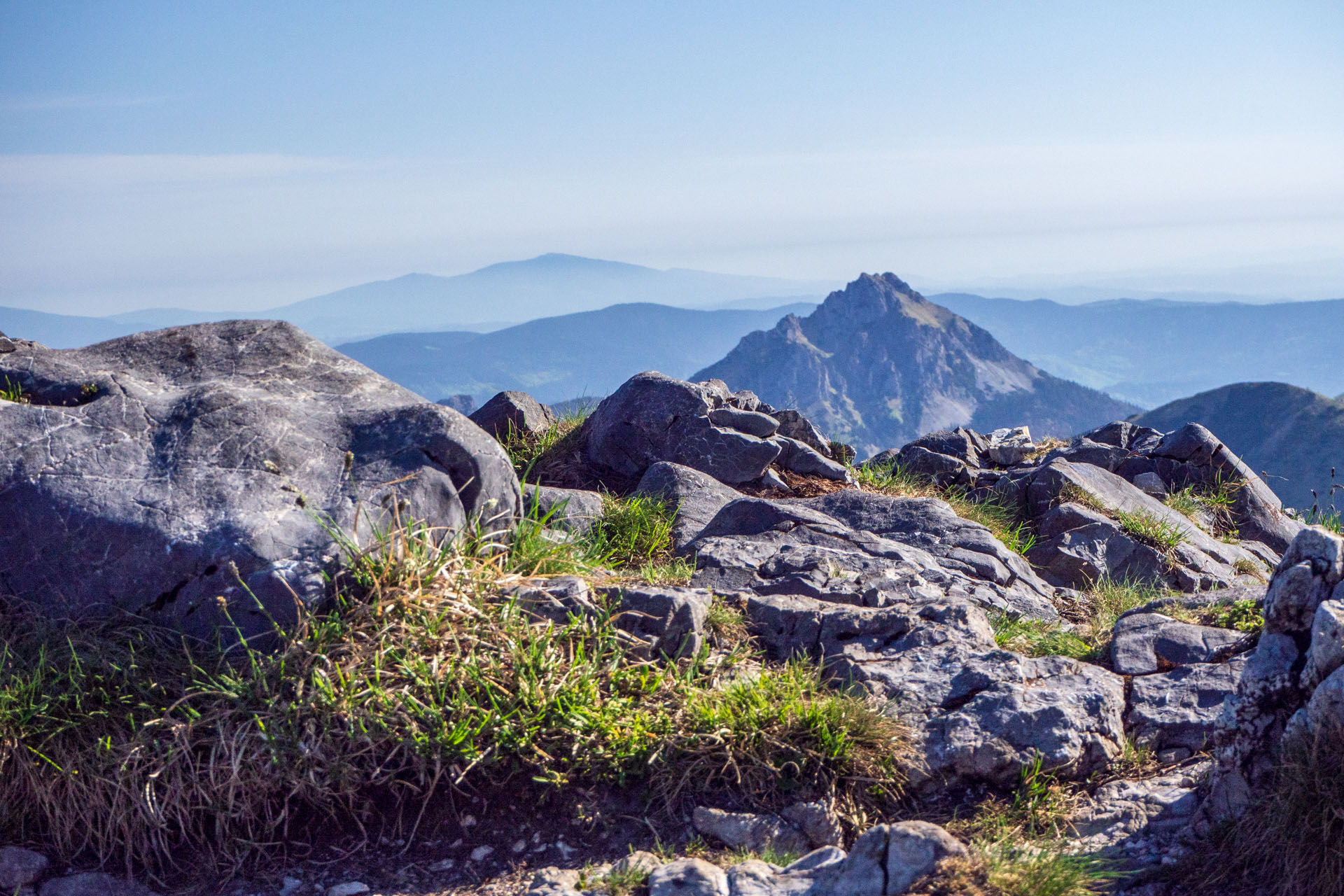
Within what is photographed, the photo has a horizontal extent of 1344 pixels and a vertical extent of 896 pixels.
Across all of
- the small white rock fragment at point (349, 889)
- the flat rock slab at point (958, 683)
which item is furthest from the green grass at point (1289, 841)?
the small white rock fragment at point (349, 889)

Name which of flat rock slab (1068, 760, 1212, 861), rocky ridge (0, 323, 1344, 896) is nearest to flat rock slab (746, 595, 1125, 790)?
rocky ridge (0, 323, 1344, 896)

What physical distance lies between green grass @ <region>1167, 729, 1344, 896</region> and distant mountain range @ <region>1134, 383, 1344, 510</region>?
171864 mm

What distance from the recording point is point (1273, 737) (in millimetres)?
4469

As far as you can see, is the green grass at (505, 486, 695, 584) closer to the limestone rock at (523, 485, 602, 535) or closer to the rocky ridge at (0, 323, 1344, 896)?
the limestone rock at (523, 485, 602, 535)

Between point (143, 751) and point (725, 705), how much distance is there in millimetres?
3358

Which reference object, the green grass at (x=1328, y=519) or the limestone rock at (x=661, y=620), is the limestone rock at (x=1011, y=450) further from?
the limestone rock at (x=661, y=620)

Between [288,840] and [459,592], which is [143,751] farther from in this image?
[459,592]

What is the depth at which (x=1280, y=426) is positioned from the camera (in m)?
179

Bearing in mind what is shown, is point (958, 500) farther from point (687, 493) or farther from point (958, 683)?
point (958, 683)

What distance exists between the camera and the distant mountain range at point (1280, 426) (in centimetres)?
16238

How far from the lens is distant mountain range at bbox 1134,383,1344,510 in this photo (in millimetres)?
162375

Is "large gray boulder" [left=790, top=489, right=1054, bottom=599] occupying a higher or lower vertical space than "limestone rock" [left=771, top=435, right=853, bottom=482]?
lower

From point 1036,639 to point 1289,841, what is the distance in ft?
9.65

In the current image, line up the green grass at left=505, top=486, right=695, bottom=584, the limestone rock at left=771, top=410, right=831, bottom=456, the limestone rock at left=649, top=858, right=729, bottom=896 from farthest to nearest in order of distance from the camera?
the limestone rock at left=771, top=410, right=831, bottom=456, the green grass at left=505, top=486, right=695, bottom=584, the limestone rock at left=649, top=858, right=729, bottom=896
